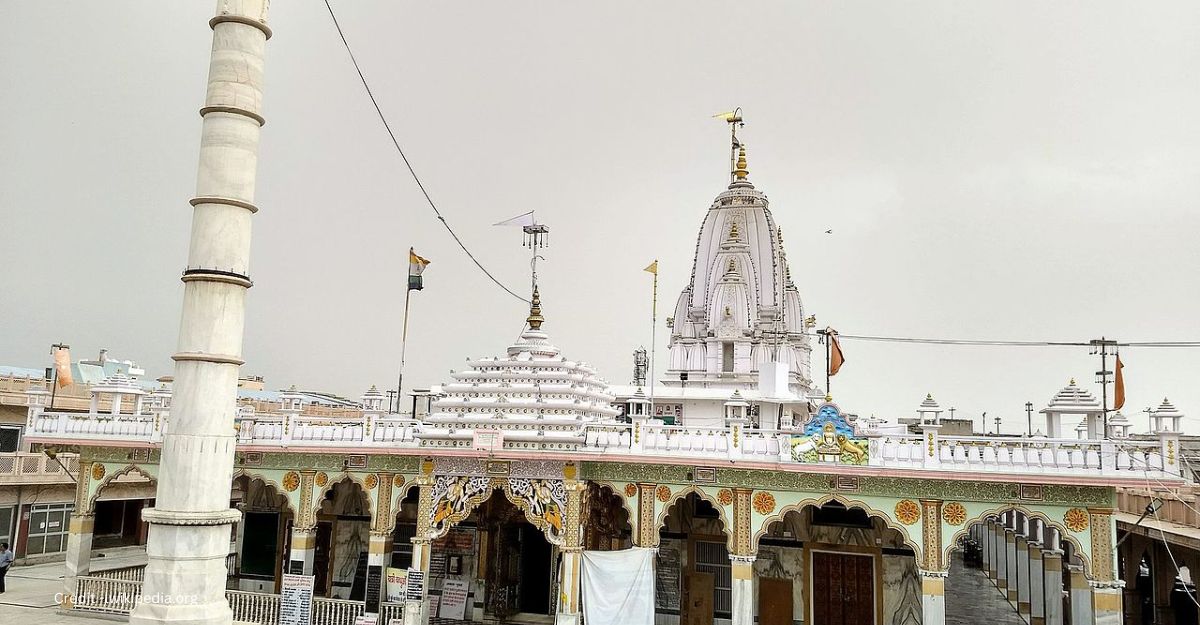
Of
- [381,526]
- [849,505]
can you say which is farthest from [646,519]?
[381,526]

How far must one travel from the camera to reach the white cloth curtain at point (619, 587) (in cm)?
1736

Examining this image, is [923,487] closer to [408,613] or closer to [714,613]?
[714,613]

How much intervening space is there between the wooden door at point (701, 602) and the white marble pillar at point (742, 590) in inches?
149

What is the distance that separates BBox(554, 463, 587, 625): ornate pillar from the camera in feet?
56.4

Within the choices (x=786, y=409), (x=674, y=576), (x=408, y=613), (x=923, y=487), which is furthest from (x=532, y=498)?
(x=786, y=409)

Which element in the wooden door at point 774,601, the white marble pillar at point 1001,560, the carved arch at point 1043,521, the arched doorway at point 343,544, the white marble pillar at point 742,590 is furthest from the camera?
the white marble pillar at point 1001,560

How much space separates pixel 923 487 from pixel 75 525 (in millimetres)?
19141

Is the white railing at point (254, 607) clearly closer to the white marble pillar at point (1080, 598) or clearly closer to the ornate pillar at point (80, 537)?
the ornate pillar at point (80, 537)

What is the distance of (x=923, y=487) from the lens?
16.4 meters

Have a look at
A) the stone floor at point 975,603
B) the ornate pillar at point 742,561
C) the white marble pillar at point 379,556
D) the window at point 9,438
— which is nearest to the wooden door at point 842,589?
the ornate pillar at point 742,561

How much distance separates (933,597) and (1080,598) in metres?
2.83

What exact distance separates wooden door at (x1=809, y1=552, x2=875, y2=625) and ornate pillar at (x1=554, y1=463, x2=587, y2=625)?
20.0 ft

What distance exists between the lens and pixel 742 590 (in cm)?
1686

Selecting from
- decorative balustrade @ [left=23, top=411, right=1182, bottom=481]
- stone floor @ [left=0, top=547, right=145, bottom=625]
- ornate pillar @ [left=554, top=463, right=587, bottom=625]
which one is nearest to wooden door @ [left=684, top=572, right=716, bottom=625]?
ornate pillar @ [left=554, top=463, right=587, bottom=625]
